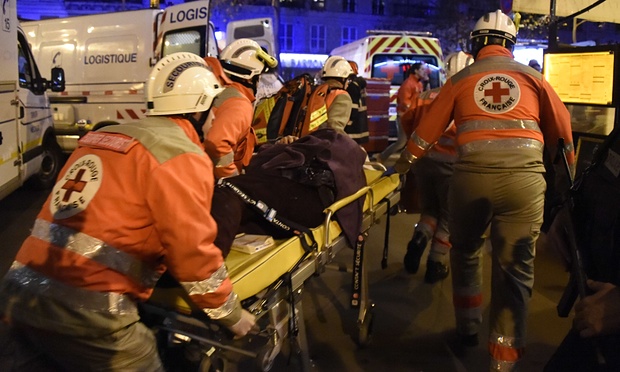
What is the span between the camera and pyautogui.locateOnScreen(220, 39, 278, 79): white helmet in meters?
4.02

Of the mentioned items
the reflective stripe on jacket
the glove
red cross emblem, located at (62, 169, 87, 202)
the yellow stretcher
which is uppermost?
the reflective stripe on jacket

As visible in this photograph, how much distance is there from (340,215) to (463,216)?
0.72 m

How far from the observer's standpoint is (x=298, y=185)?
10.3 feet

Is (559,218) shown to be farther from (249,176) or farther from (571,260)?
(249,176)

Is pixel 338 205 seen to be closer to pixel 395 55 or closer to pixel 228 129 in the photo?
pixel 228 129

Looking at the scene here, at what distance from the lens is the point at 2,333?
3.62 m

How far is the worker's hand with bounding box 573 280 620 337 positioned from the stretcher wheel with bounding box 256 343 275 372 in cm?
133

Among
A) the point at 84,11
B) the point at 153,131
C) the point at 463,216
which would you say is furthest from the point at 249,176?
the point at 84,11

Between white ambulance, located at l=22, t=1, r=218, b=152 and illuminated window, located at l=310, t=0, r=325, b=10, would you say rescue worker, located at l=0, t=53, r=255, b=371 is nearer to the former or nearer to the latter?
white ambulance, located at l=22, t=1, r=218, b=152

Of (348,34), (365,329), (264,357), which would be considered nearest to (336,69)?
(365,329)

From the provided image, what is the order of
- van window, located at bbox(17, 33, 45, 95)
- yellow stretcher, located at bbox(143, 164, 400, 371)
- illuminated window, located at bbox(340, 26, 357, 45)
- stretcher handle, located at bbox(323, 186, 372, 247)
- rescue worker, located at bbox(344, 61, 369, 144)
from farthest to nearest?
illuminated window, located at bbox(340, 26, 357, 45) < van window, located at bbox(17, 33, 45, 95) < rescue worker, located at bbox(344, 61, 369, 144) < stretcher handle, located at bbox(323, 186, 372, 247) < yellow stretcher, located at bbox(143, 164, 400, 371)

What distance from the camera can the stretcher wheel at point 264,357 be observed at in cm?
253

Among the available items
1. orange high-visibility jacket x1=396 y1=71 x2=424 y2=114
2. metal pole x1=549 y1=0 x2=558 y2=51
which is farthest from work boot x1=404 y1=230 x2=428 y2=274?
orange high-visibility jacket x1=396 y1=71 x2=424 y2=114

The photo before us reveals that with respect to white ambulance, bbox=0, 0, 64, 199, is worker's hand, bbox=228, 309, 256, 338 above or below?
below
